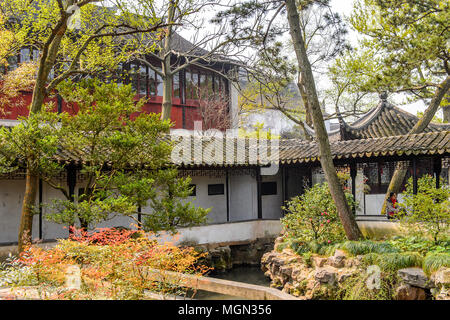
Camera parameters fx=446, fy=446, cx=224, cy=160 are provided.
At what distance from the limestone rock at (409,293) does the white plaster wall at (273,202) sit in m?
7.77

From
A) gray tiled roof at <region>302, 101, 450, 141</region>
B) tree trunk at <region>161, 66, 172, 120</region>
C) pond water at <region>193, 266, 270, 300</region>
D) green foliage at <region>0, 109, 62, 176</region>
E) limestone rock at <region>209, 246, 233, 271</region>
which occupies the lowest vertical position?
pond water at <region>193, 266, 270, 300</region>

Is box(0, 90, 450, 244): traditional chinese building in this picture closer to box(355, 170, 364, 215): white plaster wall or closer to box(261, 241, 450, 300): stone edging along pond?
box(355, 170, 364, 215): white plaster wall

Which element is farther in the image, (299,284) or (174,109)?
(174,109)

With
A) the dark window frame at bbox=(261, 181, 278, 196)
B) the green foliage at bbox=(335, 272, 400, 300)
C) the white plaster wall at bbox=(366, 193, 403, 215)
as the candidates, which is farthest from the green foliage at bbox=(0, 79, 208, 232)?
the white plaster wall at bbox=(366, 193, 403, 215)

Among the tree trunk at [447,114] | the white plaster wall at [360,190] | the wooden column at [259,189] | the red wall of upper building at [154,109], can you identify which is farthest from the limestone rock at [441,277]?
the tree trunk at [447,114]

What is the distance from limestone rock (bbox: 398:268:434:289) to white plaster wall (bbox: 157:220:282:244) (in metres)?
5.62

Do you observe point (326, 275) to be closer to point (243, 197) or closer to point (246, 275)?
point (246, 275)

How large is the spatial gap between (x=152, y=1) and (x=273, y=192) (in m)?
7.36

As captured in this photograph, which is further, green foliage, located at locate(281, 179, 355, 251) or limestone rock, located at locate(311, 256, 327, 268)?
green foliage, located at locate(281, 179, 355, 251)

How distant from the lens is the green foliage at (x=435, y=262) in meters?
7.12

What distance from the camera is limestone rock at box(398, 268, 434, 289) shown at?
725 centimetres

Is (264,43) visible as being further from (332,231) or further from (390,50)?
(332,231)
